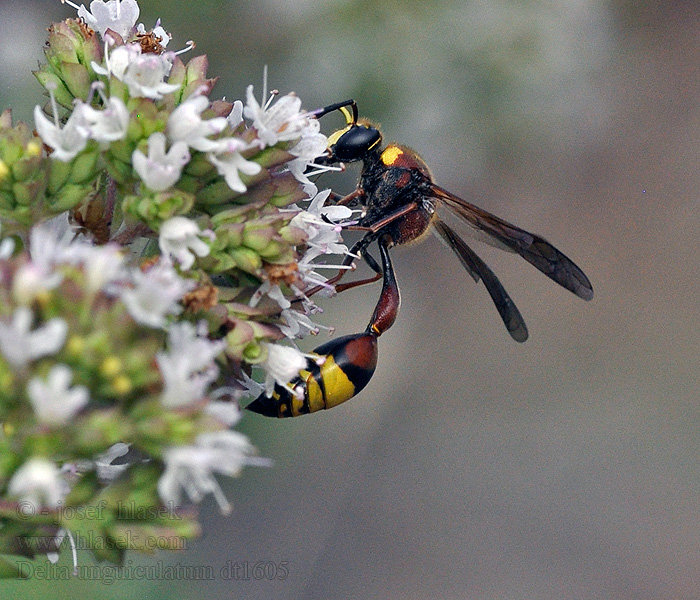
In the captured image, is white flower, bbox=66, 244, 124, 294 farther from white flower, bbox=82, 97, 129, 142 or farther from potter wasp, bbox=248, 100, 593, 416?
potter wasp, bbox=248, 100, 593, 416

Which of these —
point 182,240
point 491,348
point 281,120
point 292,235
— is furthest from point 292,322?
point 491,348

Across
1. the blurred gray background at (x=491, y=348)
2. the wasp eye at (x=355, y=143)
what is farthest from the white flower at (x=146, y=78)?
the blurred gray background at (x=491, y=348)

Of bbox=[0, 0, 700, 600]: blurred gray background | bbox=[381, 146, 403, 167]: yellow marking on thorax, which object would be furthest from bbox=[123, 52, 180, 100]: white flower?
bbox=[0, 0, 700, 600]: blurred gray background

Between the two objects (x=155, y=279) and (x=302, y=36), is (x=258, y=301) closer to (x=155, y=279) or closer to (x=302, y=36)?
(x=155, y=279)

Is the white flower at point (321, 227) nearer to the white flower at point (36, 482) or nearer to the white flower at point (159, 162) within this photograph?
the white flower at point (159, 162)

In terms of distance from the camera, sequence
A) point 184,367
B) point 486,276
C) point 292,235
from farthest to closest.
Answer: point 486,276 → point 292,235 → point 184,367

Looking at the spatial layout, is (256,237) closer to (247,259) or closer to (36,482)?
(247,259)
